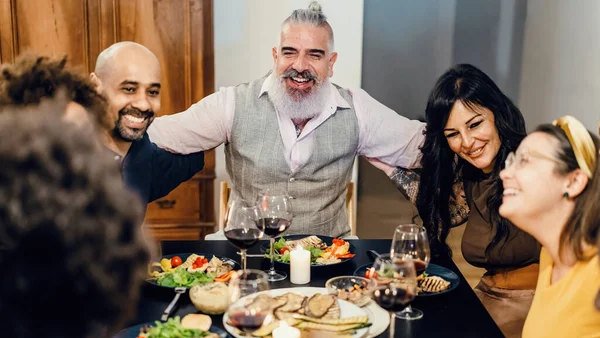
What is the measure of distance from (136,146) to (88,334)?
59.3 inches

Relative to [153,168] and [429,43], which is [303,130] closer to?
[153,168]

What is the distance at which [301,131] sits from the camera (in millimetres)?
2617

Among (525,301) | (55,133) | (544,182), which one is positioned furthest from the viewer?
(525,301)

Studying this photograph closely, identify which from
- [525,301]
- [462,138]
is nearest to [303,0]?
[462,138]

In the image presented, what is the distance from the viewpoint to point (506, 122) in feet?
7.00

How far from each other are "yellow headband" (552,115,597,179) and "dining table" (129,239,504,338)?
0.42 m

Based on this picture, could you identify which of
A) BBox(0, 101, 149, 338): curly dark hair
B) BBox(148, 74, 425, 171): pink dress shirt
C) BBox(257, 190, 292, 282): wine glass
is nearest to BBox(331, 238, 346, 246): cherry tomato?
BBox(257, 190, 292, 282): wine glass

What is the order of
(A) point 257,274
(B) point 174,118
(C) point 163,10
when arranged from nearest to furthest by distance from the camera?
(A) point 257,274 → (B) point 174,118 → (C) point 163,10

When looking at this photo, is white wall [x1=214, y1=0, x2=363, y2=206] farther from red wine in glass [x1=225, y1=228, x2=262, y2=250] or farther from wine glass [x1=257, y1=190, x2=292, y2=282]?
red wine in glass [x1=225, y1=228, x2=262, y2=250]

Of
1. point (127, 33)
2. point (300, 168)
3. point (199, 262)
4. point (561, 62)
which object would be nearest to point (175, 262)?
point (199, 262)

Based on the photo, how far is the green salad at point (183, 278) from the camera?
1.62 m

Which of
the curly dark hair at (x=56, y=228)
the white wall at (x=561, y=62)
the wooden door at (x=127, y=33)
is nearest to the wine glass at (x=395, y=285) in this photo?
the curly dark hair at (x=56, y=228)

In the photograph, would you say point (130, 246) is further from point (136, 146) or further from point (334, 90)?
point (334, 90)

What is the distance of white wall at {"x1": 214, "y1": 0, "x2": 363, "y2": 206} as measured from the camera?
144 inches
